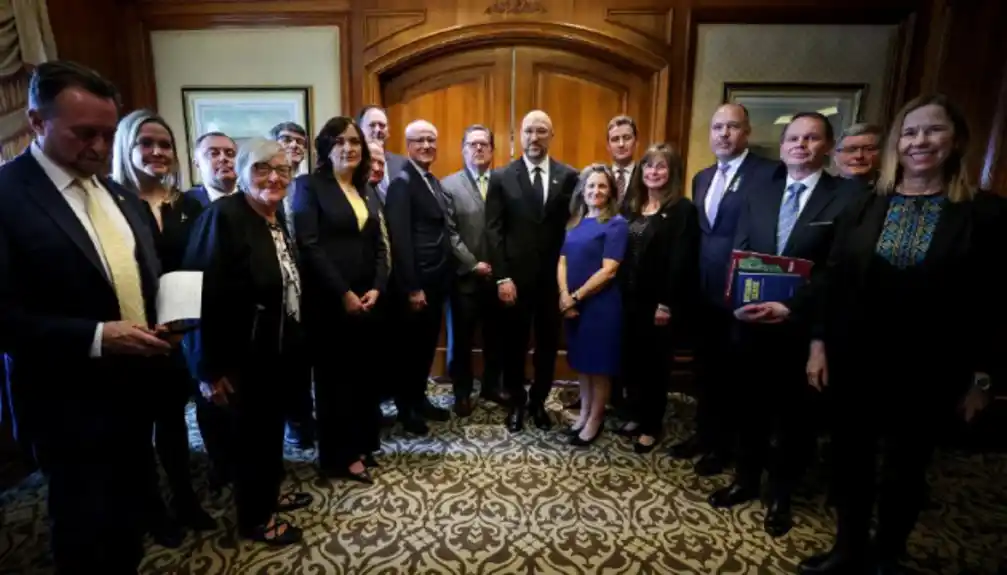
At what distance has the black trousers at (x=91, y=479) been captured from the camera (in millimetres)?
1355

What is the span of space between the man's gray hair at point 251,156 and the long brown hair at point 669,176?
1613 mm

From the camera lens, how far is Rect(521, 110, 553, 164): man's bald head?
2953 mm

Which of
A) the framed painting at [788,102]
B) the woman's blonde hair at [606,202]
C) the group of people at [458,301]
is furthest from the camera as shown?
the framed painting at [788,102]

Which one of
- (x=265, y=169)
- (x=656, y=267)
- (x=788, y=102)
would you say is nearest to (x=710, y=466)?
(x=656, y=267)

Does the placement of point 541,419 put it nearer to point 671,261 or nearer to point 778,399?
point 671,261

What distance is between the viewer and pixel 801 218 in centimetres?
209

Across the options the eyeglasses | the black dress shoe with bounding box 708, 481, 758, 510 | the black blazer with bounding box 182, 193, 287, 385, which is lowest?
the black dress shoe with bounding box 708, 481, 758, 510

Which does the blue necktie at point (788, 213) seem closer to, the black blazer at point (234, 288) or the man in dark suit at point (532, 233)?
the man in dark suit at point (532, 233)

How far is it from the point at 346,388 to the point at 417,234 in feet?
3.01

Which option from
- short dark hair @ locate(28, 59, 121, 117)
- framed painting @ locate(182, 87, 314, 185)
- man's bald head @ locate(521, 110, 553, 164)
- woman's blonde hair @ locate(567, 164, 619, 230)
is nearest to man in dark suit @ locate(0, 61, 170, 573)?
short dark hair @ locate(28, 59, 121, 117)

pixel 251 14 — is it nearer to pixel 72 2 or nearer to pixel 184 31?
pixel 184 31

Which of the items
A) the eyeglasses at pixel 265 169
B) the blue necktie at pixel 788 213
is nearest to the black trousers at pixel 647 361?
the blue necktie at pixel 788 213

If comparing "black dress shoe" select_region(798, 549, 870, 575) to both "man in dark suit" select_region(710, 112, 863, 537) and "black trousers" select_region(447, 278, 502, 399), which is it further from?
"black trousers" select_region(447, 278, 502, 399)

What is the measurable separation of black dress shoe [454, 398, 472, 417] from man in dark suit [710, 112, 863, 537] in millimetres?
1551
